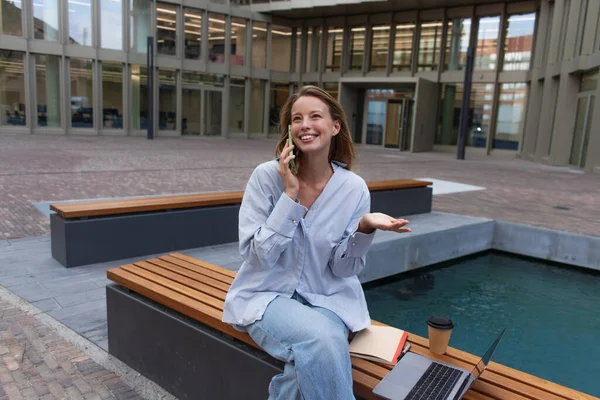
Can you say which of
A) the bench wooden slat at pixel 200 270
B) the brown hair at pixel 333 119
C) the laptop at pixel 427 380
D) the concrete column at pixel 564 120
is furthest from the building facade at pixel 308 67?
the laptop at pixel 427 380

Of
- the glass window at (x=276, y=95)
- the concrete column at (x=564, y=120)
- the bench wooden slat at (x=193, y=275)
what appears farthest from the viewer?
the glass window at (x=276, y=95)

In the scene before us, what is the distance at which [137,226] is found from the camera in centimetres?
531

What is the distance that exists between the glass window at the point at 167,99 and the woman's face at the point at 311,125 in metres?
25.3

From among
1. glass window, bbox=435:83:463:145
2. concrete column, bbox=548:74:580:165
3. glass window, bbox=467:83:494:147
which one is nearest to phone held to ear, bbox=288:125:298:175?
concrete column, bbox=548:74:580:165

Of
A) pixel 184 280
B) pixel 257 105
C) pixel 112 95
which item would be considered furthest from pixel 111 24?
pixel 184 280

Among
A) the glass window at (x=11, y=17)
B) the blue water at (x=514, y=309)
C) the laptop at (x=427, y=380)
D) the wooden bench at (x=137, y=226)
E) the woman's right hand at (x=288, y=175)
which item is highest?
the glass window at (x=11, y=17)

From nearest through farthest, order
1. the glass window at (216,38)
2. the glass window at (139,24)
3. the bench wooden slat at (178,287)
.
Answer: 1. the bench wooden slat at (178,287)
2. the glass window at (139,24)
3. the glass window at (216,38)

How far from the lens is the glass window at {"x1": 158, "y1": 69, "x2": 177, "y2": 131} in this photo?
26.3 metres

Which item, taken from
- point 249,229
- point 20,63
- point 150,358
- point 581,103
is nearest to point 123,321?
point 150,358

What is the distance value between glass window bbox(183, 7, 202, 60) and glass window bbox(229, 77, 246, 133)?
2639 mm

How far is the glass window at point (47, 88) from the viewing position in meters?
23.0

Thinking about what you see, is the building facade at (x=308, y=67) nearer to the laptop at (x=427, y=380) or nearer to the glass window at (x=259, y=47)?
the glass window at (x=259, y=47)

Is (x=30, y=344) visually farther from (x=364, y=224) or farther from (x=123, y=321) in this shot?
(x=364, y=224)

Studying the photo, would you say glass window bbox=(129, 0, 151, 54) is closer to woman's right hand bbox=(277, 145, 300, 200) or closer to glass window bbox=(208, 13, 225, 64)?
glass window bbox=(208, 13, 225, 64)
